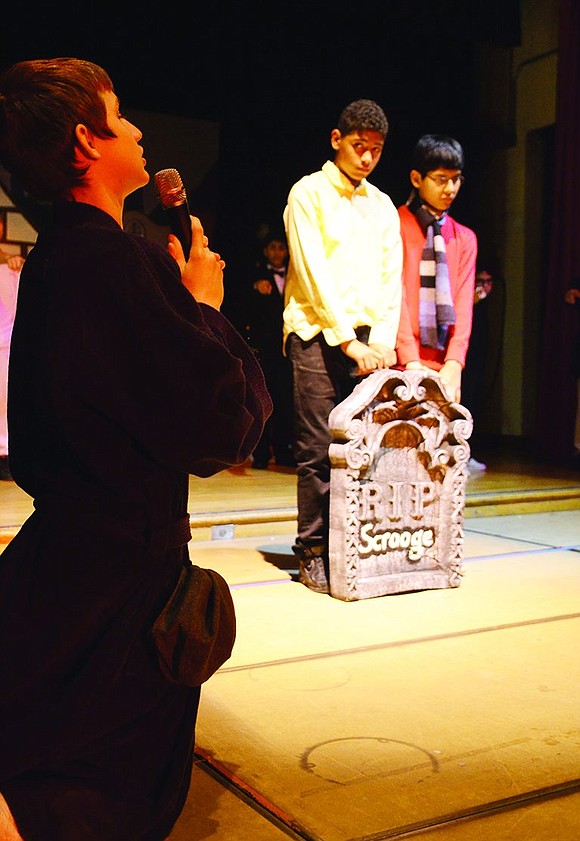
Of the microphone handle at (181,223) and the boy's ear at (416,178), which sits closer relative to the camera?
the microphone handle at (181,223)

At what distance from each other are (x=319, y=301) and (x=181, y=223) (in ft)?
6.02

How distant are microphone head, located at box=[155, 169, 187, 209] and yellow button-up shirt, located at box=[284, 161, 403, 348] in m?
1.76

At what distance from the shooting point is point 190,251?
4.47 ft

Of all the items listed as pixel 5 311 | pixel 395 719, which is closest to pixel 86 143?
pixel 395 719

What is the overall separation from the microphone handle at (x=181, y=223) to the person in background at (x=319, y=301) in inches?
71.5

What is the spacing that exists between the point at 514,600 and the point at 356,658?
873mm

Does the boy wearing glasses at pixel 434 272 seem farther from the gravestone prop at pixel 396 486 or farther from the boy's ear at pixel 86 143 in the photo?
the boy's ear at pixel 86 143

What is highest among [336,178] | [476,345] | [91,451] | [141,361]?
[336,178]

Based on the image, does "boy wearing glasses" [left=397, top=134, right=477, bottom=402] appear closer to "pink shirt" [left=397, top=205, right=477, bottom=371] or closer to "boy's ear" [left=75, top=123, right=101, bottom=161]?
"pink shirt" [left=397, top=205, right=477, bottom=371]

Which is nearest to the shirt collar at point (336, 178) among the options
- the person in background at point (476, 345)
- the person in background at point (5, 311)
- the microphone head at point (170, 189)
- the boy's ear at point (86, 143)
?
the microphone head at point (170, 189)

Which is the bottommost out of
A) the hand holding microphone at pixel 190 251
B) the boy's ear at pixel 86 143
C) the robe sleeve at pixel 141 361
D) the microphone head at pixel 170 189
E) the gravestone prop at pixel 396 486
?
the gravestone prop at pixel 396 486

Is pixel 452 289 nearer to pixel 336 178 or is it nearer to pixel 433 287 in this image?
pixel 433 287

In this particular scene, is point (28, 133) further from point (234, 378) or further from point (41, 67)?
point (234, 378)

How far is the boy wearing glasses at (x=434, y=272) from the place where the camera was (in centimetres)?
351
